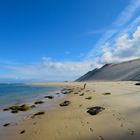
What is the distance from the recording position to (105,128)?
1136cm

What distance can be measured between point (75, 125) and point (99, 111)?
355 cm

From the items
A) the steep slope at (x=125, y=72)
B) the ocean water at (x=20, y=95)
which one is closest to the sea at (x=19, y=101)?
the ocean water at (x=20, y=95)

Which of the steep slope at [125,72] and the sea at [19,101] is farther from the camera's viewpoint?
the steep slope at [125,72]

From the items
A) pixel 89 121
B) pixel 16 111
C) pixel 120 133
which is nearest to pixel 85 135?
pixel 120 133

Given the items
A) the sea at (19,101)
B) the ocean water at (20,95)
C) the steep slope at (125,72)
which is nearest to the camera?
the sea at (19,101)

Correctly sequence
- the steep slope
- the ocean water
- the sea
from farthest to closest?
the steep slope → the ocean water → the sea

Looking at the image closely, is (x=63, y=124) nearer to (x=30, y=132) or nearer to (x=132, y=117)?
(x=30, y=132)

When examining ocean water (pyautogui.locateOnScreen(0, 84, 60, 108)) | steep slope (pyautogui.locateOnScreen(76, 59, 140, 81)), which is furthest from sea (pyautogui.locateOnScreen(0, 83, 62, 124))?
steep slope (pyautogui.locateOnScreen(76, 59, 140, 81))

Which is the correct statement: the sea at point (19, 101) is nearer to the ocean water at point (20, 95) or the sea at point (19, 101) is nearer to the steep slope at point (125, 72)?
the ocean water at point (20, 95)

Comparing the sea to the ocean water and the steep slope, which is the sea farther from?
the steep slope

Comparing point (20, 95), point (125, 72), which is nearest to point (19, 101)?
point (20, 95)

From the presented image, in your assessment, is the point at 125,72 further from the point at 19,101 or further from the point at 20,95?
the point at 19,101

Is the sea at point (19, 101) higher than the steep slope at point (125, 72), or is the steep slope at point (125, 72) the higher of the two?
the steep slope at point (125, 72)

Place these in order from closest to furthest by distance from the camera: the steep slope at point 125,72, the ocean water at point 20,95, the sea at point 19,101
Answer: the sea at point 19,101 → the ocean water at point 20,95 → the steep slope at point 125,72
